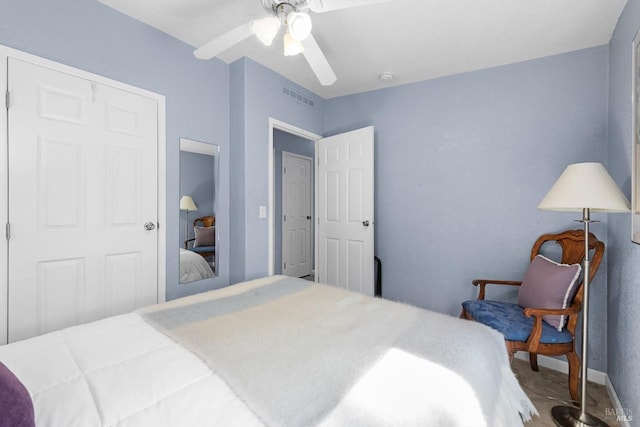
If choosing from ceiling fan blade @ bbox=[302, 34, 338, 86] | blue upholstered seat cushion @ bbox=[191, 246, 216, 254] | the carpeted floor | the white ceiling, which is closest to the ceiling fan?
ceiling fan blade @ bbox=[302, 34, 338, 86]

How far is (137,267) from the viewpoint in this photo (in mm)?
2174

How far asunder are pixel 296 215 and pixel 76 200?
335 cm

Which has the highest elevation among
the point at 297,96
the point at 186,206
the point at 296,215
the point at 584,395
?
the point at 297,96

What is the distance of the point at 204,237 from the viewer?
8.58 feet

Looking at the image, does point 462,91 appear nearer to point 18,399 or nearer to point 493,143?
point 493,143

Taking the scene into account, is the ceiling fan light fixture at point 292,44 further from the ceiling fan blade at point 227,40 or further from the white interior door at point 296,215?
the white interior door at point 296,215

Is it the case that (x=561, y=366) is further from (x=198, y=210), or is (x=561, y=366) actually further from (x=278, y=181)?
(x=278, y=181)

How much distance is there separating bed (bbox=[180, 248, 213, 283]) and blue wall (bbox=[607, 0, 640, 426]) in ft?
9.39

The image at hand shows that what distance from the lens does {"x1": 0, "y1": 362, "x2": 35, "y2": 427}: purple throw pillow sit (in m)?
0.59

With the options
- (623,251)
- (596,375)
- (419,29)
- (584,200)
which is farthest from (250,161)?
(596,375)

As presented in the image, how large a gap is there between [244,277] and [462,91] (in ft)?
8.65

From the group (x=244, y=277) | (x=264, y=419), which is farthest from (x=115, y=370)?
(x=244, y=277)

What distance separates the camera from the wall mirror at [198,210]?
247cm

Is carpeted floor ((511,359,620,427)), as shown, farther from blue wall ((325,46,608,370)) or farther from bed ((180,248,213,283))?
bed ((180,248,213,283))
